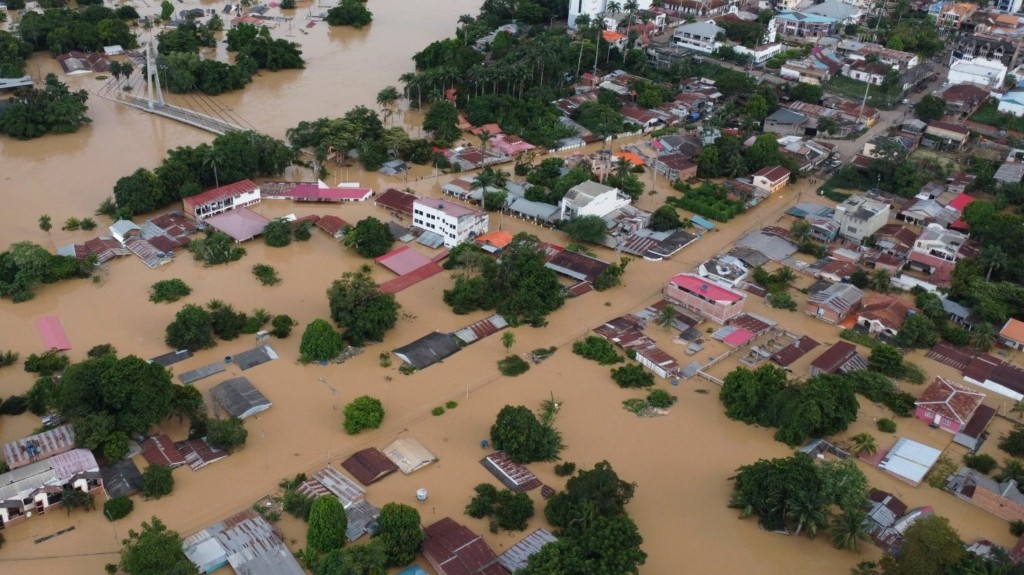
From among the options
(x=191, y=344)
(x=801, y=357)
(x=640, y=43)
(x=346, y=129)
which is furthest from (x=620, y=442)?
(x=640, y=43)

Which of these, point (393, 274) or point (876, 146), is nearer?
point (393, 274)

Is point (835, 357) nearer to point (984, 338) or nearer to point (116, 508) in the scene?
point (984, 338)

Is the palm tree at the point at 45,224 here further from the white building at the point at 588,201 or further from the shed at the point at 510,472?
the shed at the point at 510,472

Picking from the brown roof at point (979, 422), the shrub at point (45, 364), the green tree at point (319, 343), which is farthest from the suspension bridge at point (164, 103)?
the brown roof at point (979, 422)

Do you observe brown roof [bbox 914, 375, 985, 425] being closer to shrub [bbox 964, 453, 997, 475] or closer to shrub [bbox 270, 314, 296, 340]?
shrub [bbox 964, 453, 997, 475]

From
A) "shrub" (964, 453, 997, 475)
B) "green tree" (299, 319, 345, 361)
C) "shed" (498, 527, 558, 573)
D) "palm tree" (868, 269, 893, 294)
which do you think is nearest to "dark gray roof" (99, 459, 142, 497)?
"green tree" (299, 319, 345, 361)

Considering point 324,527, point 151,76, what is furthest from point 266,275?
point 151,76

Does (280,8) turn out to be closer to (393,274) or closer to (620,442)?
A: (393,274)
